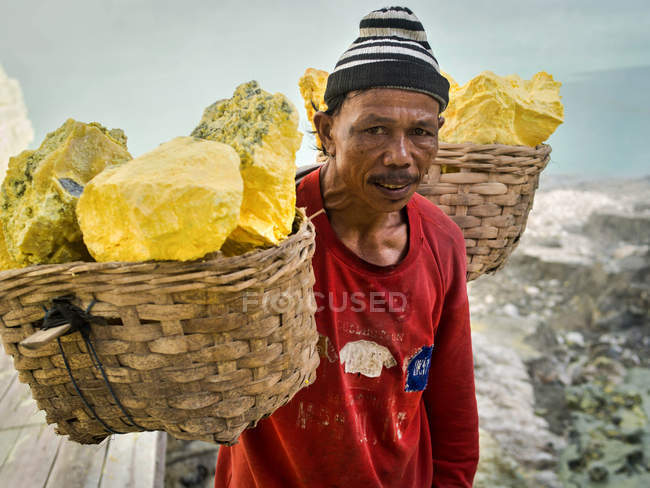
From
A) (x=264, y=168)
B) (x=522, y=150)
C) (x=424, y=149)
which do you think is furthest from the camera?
(x=522, y=150)

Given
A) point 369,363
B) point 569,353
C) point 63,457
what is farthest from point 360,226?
point 569,353

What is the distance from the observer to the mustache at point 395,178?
117 cm

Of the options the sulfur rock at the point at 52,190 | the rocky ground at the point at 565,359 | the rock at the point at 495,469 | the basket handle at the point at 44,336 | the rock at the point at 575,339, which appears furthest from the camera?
the rock at the point at 575,339

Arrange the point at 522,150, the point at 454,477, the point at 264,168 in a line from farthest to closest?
the point at 454,477, the point at 522,150, the point at 264,168

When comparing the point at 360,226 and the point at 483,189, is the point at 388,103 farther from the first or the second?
the point at 483,189

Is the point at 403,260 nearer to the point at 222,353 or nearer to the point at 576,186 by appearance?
the point at 222,353

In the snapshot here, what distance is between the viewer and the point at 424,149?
3.98 feet

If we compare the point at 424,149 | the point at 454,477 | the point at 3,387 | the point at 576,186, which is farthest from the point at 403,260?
the point at 576,186

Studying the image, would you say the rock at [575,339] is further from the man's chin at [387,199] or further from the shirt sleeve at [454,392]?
the man's chin at [387,199]

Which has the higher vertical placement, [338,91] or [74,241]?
[338,91]

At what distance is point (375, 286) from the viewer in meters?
1.32

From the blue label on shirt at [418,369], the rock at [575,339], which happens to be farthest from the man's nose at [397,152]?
the rock at [575,339]

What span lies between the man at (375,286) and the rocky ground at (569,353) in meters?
2.65

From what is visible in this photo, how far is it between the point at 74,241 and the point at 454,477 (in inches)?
59.9
